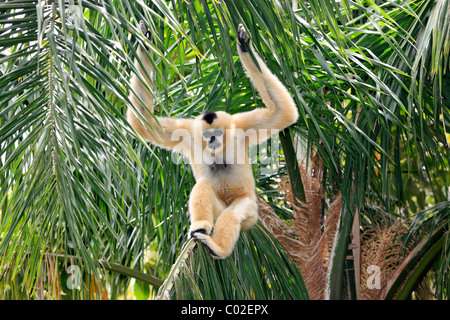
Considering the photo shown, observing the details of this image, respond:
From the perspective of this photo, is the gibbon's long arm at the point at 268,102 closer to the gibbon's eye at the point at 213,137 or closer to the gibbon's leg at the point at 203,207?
the gibbon's eye at the point at 213,137

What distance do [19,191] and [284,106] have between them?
1611mm

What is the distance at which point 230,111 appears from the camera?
13.5 feet

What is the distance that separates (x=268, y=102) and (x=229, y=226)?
75 cm

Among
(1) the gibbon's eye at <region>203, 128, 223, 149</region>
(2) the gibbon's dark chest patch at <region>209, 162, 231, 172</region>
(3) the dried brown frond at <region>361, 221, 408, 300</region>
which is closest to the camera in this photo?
(1) the gibbon's eye at <region>203, 128, 223, 149</region>

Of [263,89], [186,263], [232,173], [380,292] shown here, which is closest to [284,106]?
[263,89]

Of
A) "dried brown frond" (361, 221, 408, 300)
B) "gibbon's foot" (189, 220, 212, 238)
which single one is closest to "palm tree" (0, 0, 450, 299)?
"dried brown frond" (361, 221, 408, 300)

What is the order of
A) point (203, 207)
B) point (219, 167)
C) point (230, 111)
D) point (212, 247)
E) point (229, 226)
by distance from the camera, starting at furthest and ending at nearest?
point (230, 111)
point (219, 167)
point (203, 207)
point (229, 226)
point (212, 247)

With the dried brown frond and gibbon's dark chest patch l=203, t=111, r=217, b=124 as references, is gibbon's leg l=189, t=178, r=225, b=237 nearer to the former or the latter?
gibbon's dark chest patch l=203, t=111, r=217, b=124

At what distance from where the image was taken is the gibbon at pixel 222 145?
3045 mm

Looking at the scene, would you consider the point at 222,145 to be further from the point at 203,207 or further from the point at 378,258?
the point at 378,258

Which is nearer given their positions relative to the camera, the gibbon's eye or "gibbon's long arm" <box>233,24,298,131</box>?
"gibbon's long arm" <box>233,24,298,131</box>

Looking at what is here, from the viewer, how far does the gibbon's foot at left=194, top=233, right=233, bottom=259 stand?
2887mm

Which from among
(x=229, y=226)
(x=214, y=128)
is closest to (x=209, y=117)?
(x=214, y=128)

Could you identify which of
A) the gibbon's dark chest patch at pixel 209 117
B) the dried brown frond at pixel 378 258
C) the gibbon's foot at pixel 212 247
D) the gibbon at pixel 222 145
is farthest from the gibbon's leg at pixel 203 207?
the dried brown frond at pixel 378 258
